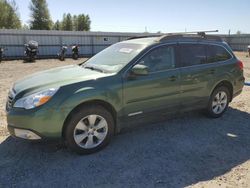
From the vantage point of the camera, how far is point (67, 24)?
57.4 meters

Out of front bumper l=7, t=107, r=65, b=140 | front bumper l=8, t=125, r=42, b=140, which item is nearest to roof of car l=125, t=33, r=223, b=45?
front bumper l=7, t=107, r=65, b=140

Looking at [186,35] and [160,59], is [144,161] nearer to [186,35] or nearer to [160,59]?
[160,59]

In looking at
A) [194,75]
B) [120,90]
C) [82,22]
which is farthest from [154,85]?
[82,22]

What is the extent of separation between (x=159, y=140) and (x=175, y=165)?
84cm

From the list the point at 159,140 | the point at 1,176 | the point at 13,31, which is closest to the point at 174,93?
the point at 159,140

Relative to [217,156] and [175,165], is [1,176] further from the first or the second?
[217,156]

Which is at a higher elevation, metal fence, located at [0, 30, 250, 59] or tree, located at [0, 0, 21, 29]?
tree, located at [0, 0, 21, 29]

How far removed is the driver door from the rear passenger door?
0.57ft

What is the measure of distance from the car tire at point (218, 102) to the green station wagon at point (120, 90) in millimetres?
22

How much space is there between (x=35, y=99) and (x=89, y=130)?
914 millimetres

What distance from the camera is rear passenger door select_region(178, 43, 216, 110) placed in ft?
15.8

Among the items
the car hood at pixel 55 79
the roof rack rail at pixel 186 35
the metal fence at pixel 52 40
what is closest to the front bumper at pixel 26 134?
the car hood at pixel 55 79

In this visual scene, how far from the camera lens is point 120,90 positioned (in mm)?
3975

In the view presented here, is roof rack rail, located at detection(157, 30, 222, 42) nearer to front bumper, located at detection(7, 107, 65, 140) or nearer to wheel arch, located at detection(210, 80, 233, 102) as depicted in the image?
wheel arch, located at detection(210, 80, 233, 102)
